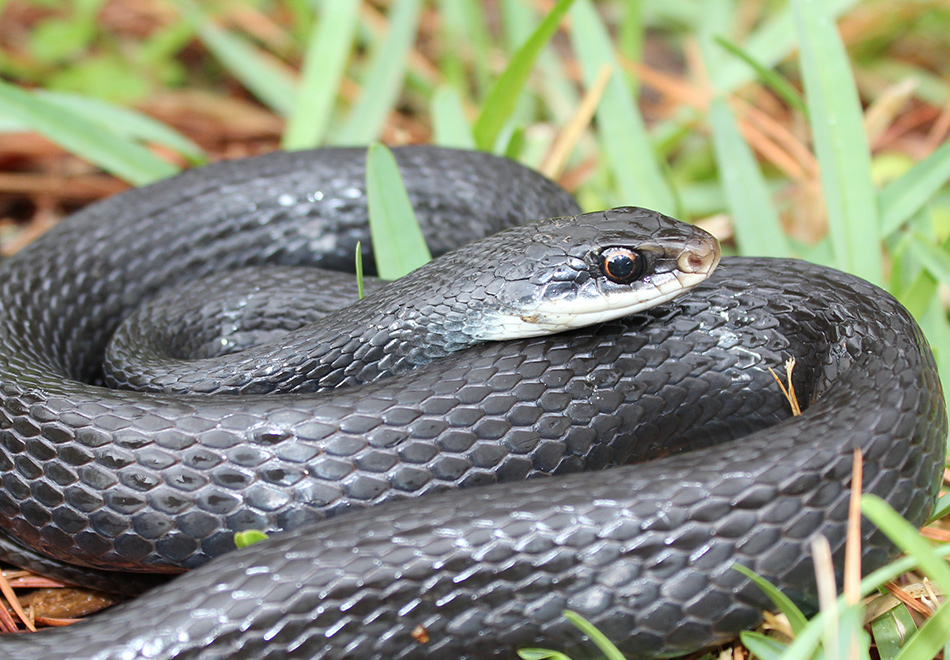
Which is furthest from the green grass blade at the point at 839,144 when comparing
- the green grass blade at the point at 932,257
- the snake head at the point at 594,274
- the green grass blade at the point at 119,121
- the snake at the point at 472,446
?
the green grass blade at the point at 119,121

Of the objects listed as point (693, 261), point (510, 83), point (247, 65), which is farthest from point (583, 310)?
point (247, 65)

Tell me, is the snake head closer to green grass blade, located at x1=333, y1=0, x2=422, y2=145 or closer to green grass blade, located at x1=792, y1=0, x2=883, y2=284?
green grass blade, located at x1=792, y1=0, x2=883, y2=284

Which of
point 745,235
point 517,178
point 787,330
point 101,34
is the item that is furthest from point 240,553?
point 101,34

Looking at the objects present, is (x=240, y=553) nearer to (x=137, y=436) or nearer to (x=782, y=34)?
(x=137, y=436)

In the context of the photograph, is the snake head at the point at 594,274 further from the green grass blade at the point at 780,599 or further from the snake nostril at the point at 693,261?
the green grass blade at the point at 780,599

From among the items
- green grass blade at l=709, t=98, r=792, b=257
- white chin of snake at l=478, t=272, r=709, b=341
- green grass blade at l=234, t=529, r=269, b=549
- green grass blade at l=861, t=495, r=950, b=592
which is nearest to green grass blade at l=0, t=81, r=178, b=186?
white chin of snake at l=478, t=272, r=709, b=341

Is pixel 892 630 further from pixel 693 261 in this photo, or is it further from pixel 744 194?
pixel 744 194
